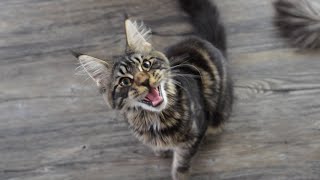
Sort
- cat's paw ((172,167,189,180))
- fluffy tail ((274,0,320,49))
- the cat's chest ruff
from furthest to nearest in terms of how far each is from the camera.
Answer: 1. fluffy tail ((274,0,320,49))
2. cat's paw ((172,167,189,180))
3. the cat's chest ruff

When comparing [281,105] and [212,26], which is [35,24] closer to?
[212,26]

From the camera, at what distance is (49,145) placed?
154cm

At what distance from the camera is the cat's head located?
3.56 ft

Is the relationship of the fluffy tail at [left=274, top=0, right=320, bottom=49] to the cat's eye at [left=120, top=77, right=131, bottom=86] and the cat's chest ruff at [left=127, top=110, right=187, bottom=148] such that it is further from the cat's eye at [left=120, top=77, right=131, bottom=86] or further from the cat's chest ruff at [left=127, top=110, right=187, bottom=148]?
the cat's eye at [left=120, top=77, right=131, bottom=86]

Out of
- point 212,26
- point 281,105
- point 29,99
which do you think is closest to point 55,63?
point 29,99

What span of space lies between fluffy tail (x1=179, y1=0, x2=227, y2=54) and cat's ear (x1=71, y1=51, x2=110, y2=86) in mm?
462

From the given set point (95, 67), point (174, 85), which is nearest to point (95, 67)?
point (95, 67)

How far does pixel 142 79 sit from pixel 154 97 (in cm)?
7

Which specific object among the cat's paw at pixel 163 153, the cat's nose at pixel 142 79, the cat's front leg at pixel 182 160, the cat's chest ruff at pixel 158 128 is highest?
the cat's nose at pixel 142 79

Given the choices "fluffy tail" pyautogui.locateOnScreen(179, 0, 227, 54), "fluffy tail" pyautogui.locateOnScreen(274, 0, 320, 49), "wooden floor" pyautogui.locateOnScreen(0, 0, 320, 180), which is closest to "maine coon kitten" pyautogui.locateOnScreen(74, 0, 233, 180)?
"fluffy tail" pyautogui.locateOnScreen(179, 0, 227, 54)

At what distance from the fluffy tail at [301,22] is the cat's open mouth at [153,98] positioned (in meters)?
0.80

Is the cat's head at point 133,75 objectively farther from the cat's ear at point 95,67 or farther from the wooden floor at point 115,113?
the wooden floor at point 115,113

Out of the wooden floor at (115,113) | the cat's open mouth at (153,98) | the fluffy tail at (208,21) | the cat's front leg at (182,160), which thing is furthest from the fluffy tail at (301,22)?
the cat's open mouth at (153,98)

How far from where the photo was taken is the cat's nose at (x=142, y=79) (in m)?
1.08
